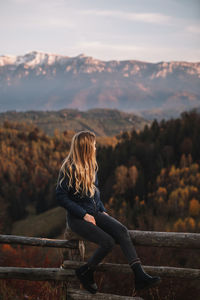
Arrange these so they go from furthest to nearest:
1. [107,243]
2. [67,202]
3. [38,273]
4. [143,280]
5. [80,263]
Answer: [38,273] → [80,263] → [67,202] → [107,243] → [143,280]

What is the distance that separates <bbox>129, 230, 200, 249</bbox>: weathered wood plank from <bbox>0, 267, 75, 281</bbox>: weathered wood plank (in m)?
1.34

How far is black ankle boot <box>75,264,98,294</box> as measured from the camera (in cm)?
483

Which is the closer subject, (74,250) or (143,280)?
(143,280)

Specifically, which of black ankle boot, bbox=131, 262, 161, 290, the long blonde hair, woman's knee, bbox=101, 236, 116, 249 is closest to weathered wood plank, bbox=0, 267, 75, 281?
woman's knee, bbox=101, 236, 116, 249

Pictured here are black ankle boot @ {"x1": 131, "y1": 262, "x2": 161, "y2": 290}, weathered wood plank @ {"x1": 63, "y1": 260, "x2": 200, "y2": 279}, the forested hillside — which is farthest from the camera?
the forested hillside

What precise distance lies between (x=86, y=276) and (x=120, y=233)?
927 millimetres

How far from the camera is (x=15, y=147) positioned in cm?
14075

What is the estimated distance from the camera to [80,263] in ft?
16.8

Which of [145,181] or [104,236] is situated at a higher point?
[104,236]

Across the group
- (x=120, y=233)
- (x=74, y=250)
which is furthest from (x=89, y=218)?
(x=74, y=250)

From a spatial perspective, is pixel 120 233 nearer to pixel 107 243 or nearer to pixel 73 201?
pixel 107 243

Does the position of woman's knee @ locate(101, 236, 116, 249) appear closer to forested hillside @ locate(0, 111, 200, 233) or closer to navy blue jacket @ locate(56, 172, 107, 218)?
navy blue jacket @ locate(56, 172, 107, 218)

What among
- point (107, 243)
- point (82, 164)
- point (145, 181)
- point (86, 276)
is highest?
point (82, 164)

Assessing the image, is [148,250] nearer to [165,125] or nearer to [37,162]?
[165,125]
